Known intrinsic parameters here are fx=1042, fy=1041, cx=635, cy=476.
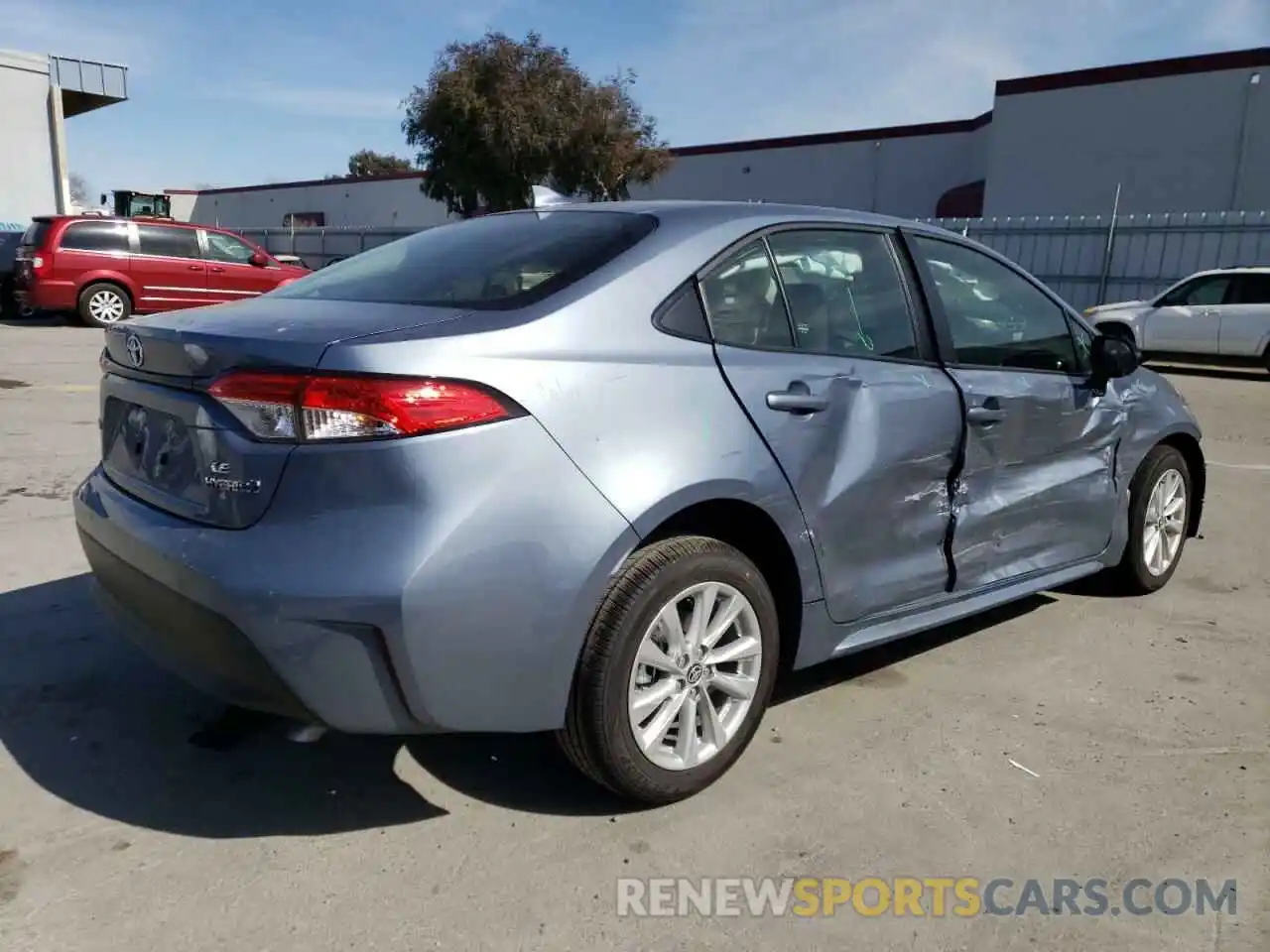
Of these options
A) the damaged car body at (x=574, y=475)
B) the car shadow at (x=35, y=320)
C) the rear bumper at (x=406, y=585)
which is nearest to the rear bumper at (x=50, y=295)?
the car shadow at (x=35, y=320)

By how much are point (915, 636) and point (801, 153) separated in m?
32.9

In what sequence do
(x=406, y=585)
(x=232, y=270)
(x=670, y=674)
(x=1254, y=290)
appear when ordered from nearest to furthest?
1. (x=406, y=585)
2. (x=670, y=674)
3. (x=1254, y=290)
4. (x=232, y=270)

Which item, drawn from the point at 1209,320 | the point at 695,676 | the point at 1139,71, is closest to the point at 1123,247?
the point at 1209,320

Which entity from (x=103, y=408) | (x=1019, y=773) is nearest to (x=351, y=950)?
(x=103, y=408)

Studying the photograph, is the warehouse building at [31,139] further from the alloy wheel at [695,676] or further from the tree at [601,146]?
the alloy wheel at [695,676]

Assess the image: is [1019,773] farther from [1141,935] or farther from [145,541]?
[145,541]

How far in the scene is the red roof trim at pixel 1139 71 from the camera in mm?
24250

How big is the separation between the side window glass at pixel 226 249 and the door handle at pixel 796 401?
15.5 m

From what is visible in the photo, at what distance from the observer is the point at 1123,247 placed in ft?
64.6

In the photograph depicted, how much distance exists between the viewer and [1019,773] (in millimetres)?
3014

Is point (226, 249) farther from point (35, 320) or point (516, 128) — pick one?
point (516, 128)

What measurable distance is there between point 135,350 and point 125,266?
14727 mm

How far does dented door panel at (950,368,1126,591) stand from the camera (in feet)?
11.5

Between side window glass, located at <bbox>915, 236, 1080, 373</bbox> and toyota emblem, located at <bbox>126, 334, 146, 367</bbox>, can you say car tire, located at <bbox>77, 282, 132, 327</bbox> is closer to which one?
toyota emblem, located at <bbox>126, 334, 146, 367</bbox>
